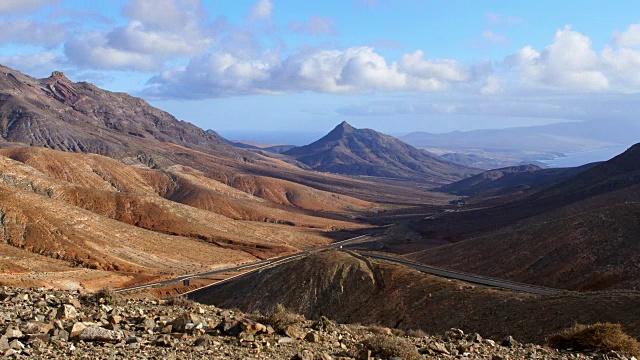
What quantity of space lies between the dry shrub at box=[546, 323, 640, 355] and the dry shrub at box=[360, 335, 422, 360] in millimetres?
6304

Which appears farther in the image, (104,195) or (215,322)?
(104,195)

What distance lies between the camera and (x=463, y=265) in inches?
2264

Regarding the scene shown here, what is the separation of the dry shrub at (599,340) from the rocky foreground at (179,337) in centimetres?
52

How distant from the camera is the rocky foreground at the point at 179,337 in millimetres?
11578

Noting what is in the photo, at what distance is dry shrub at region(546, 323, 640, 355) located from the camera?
52.2ft

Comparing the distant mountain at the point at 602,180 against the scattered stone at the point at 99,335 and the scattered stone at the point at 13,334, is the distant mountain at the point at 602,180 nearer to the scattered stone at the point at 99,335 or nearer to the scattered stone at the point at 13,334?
the scattered stone at the point at 99,335

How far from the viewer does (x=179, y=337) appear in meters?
13.0

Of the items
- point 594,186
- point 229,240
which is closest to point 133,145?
point 229,240

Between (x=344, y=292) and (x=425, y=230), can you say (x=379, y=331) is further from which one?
(x=425, y=230)

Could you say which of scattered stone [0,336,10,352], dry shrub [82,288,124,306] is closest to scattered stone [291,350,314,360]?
scattered stone [0,336,10,352]

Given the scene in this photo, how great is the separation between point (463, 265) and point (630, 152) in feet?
281

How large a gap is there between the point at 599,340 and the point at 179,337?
11821 mm

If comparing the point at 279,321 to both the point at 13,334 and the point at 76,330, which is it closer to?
the point at 76,330

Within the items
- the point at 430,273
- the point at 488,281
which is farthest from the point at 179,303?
the point at 430,273
